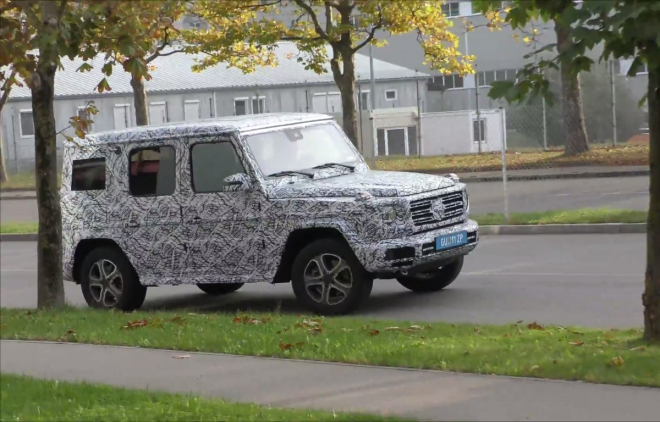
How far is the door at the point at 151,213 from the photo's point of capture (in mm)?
13391

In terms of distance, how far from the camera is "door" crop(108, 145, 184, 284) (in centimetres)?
1339

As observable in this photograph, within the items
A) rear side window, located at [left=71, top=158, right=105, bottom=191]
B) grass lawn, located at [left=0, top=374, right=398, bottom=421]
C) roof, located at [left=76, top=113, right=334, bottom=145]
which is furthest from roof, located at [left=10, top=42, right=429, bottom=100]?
grass lawn, located at [left=0, top=374, right=398, bottom=421]

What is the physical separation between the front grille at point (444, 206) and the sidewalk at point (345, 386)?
321 centimetres

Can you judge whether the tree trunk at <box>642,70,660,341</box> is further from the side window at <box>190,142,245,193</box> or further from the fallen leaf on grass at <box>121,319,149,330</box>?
the side window at <box>190,142,245,193</box>

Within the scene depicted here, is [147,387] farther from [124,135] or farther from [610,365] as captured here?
[124,135]

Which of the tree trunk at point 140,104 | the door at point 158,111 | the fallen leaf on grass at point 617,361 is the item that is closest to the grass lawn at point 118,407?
the fallen leaf on grass at point 617,361

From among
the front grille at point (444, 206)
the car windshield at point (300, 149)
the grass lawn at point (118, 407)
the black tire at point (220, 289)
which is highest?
the car windshield at point (300, 149)

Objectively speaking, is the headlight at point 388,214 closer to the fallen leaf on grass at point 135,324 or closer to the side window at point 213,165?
the side window at point 213,165

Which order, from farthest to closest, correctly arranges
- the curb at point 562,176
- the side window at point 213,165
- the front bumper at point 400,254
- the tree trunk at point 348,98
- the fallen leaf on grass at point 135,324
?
the tree trunk at point 348,98
the curb at point 562,176
the side window at point 213,165
the front bumper at point 400,254
the fallen leaf on grass at point 135,324

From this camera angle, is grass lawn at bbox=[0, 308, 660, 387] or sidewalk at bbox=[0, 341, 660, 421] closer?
sidewalk at bbox=[0, 341, 660, 421]

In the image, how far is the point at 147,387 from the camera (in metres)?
8.65

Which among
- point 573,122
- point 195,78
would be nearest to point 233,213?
point 573,122

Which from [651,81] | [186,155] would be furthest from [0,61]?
[651,81]

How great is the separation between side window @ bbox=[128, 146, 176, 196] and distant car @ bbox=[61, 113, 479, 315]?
0.05 feet
